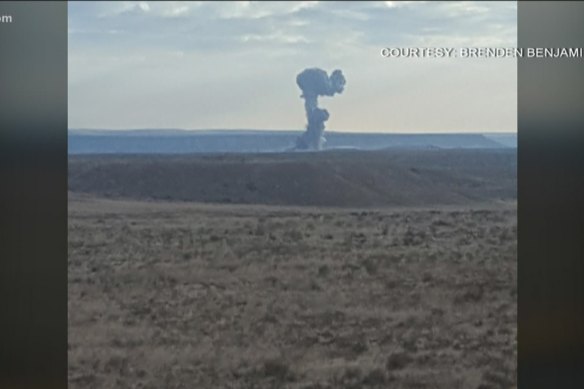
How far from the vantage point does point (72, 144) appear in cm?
303

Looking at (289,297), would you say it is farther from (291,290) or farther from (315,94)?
(315,94)

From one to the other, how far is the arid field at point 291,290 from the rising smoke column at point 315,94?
0.62 feet

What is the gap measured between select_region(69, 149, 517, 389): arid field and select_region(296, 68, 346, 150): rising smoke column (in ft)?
0.62

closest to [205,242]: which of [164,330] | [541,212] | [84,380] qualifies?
[164,330]

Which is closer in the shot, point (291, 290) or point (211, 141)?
point (211, 141)

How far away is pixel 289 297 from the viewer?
3.42m

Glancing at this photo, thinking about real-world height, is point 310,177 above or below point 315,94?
below

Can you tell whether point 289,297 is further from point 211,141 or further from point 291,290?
point 211,141

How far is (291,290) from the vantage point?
136 inches

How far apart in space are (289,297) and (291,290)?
0.11ft

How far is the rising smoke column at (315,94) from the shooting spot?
321 cm

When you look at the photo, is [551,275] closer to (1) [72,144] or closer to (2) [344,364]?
(2) [344,364]

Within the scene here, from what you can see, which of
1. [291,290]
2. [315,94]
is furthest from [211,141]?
[291,290]

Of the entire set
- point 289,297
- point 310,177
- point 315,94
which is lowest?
point 289,297
